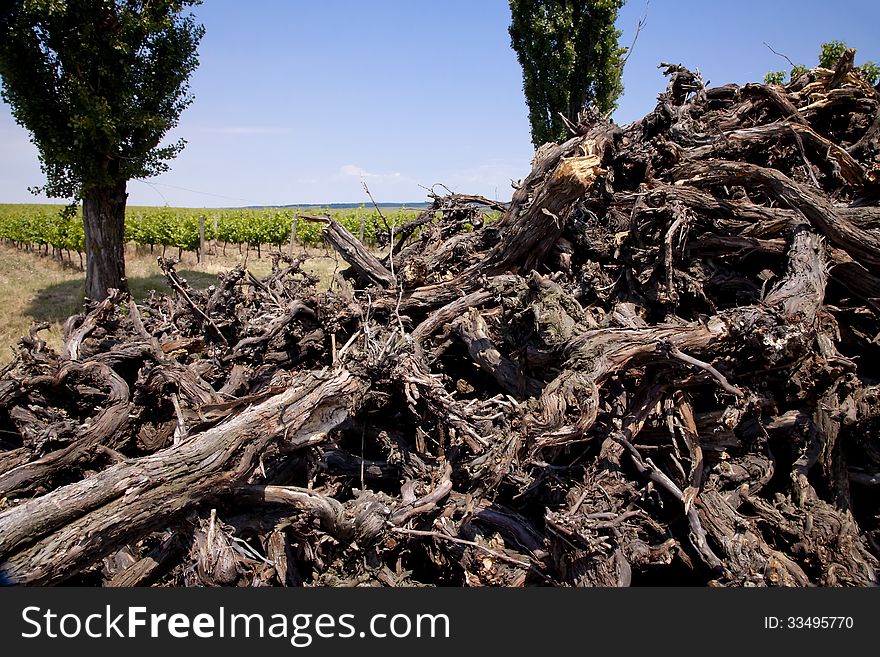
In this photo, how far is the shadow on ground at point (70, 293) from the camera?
1204 cm

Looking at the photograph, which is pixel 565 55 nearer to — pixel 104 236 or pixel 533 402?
pixel 104 236

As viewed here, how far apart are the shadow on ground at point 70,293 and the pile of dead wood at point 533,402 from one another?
8.58 m

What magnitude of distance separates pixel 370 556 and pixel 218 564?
81cm

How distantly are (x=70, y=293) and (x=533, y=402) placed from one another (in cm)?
1501

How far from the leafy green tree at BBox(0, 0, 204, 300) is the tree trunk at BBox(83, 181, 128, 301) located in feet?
0.07

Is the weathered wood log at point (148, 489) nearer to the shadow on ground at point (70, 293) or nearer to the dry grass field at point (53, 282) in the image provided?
the dry grass field at point (53, 282)

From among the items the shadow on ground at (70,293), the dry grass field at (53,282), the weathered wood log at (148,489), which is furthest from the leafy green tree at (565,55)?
the weathered wood log at (148,489)

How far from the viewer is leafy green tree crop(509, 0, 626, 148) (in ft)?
56.4

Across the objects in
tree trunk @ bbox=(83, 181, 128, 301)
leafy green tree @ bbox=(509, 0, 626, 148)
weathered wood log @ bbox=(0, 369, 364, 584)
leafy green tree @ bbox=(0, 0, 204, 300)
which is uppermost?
leafy green tree @ bbox=(509, 0, 626, 148)

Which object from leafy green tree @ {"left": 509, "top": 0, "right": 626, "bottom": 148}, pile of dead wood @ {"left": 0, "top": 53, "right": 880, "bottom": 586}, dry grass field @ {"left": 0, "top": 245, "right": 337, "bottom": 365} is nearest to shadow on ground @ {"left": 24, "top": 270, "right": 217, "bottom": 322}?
dry grass field @ {"left": 0, "top": 245, "right": 337, "bottom": 365}

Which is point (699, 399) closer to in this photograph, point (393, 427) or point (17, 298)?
point (393, 427)

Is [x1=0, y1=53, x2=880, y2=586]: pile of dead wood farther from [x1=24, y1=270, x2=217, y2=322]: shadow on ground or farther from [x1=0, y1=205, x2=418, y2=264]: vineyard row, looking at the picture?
[x1=0, y1=205, x2=418, y2=264]: vineyard row

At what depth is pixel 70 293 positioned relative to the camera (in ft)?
47.9

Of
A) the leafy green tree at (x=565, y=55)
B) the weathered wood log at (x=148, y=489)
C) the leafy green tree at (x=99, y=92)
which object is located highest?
the leafy green tree at (x=565, y=55)
